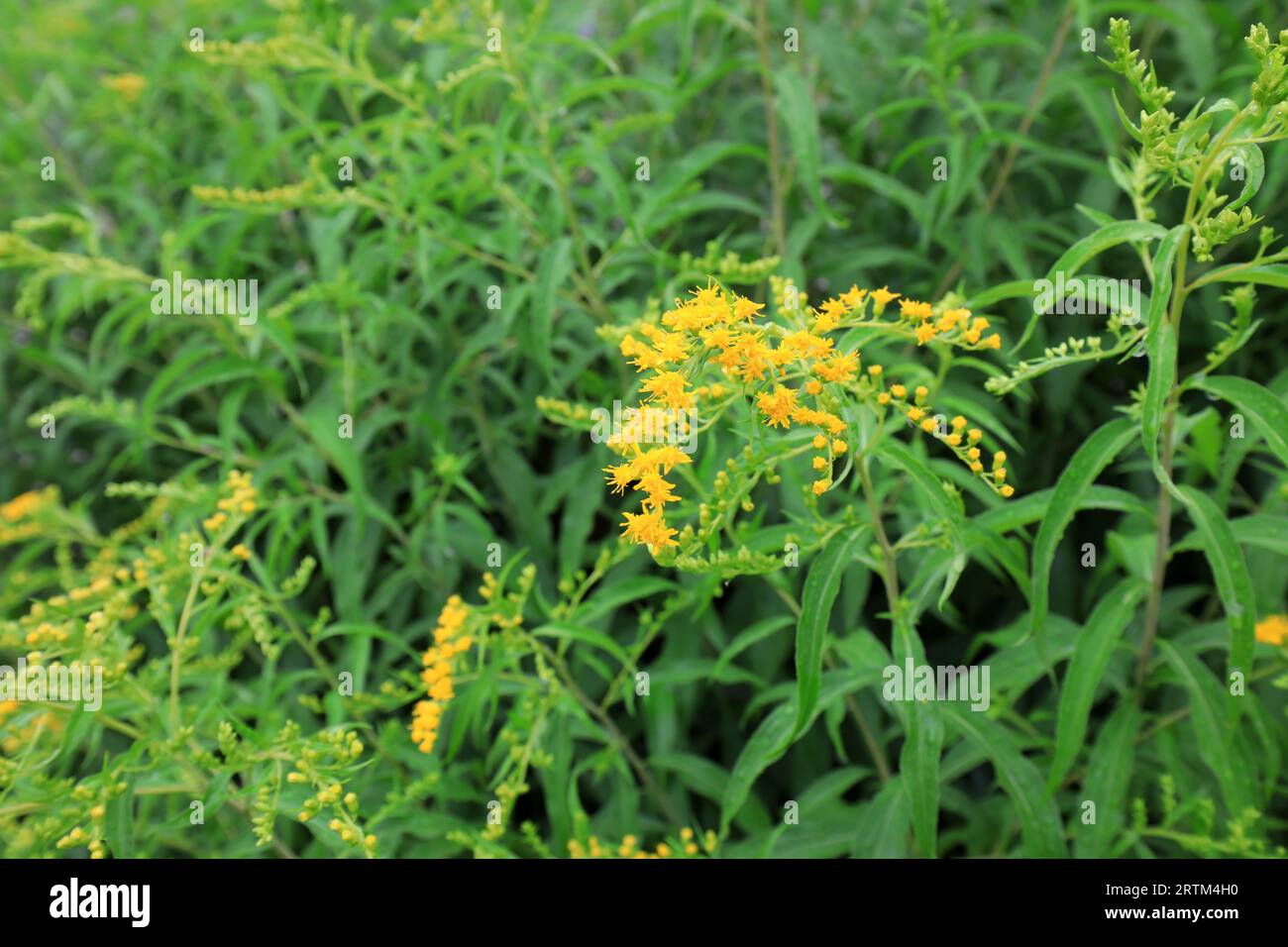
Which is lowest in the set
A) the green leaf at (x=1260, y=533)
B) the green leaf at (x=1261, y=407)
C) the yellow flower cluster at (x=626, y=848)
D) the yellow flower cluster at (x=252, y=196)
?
the yellow flower cluster at (x=626, y=848)

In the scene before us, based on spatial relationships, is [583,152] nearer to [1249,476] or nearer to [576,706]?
[576,706]

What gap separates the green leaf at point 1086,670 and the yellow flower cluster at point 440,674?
1146 millimetres

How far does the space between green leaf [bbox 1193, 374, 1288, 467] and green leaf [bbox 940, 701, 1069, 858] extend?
72 cm

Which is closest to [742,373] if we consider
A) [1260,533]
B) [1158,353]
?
[1158,353]

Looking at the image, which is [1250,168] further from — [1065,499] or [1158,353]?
[1065,499]

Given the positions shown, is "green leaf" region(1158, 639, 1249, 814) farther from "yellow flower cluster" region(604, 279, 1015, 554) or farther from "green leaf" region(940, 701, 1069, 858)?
"yellow flower cluster" region(604, 279, 1015, 554)

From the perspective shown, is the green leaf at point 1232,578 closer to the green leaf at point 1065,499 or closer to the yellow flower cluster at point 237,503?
the green leaf at point 1065,499

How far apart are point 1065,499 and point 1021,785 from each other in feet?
2.09

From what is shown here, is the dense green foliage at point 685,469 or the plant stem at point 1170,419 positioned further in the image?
the dense green foliage at point 685,469

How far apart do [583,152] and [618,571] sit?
3.55 ft

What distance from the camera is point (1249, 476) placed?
10.7 ft

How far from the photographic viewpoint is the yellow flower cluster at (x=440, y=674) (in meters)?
1.91

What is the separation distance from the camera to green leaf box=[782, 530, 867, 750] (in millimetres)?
1611

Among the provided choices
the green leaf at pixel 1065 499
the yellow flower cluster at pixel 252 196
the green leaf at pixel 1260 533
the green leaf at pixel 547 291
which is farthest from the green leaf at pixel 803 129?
the yellow flower cluster at pixel 252 196
